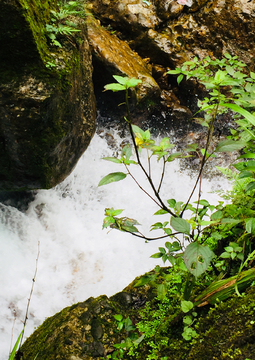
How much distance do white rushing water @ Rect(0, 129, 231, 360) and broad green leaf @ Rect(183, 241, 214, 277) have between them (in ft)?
8.39

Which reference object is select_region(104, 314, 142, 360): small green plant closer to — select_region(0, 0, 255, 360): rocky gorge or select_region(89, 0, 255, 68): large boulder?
select_region(0, 0, 255, 360): rocky gorge

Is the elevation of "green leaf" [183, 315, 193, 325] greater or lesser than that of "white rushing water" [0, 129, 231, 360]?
lesser

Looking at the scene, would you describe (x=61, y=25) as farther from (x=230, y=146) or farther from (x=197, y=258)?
(x=197, y=258)

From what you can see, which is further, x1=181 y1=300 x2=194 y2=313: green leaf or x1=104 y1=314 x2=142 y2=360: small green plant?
x1=104 y1=314 x2=142 y2=360: small green plant

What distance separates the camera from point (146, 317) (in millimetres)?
1772

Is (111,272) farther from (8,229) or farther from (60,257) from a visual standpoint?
(8,229)

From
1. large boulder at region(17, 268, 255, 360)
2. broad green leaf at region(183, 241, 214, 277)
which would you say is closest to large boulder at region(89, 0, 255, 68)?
large boulder at region(17, 268, 255, 360)

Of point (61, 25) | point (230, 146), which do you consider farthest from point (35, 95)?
point (230, 146)

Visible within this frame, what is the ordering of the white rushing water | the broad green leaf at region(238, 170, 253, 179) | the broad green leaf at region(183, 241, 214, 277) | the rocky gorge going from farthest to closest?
the white rushing water, the rocky gorge, the broad green leaf at region(238, 170, 253, 179), the broad green leaf at region(183, 241, 214, 277)

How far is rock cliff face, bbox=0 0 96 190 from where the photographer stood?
8.17 feet

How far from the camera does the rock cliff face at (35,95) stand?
8.17 feet

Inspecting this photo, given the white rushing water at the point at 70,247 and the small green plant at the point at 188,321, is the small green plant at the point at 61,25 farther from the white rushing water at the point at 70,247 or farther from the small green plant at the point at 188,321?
the small green plant at the point at 188,321

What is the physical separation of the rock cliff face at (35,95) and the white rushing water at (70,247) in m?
0.82

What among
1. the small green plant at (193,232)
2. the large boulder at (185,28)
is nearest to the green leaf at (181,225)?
the small green plant at (193,232)
